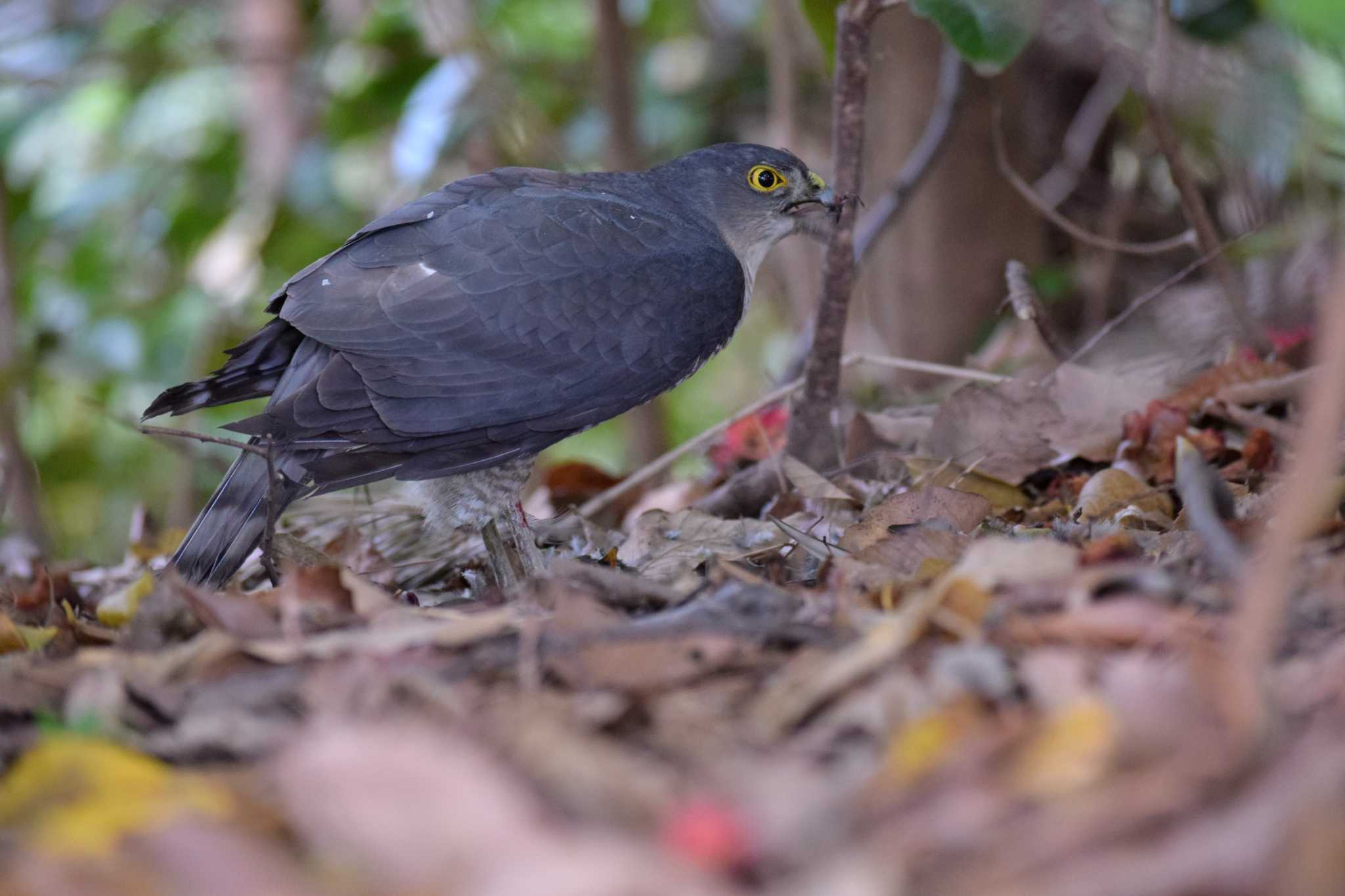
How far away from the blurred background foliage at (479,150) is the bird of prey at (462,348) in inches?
38.9

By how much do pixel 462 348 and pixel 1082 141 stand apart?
375 cm

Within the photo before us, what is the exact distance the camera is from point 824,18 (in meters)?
4.21

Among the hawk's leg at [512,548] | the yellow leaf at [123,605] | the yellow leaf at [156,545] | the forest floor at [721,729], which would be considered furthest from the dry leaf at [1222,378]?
the yellow leaf at [156,545]

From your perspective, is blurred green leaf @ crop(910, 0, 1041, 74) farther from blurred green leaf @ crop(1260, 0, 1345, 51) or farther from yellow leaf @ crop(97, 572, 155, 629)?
yellow leaf @ crop(97, 572, 155, 629)

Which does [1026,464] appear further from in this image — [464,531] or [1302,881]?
[1302,881]

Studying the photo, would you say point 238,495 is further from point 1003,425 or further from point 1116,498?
point 1116,498

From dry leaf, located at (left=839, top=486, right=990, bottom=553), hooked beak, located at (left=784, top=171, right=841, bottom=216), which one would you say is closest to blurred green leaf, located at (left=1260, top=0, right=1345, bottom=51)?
dry leaf, located at (left=839, top=486, right=990, bottom=553)

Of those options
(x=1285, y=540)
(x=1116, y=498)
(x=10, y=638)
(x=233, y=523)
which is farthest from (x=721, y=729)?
(x=233, y=523)

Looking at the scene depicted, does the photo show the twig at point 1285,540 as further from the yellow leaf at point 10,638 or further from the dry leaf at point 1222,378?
the dry leaf at point 1222,378

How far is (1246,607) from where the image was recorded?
1.52 metres

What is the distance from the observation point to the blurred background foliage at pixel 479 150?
5.46 metres

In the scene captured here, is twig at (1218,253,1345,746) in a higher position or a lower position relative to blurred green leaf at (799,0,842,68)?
lower

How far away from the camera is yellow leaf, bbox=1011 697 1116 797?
1488 millimetres

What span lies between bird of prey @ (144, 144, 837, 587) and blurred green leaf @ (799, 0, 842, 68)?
0.90 metres
